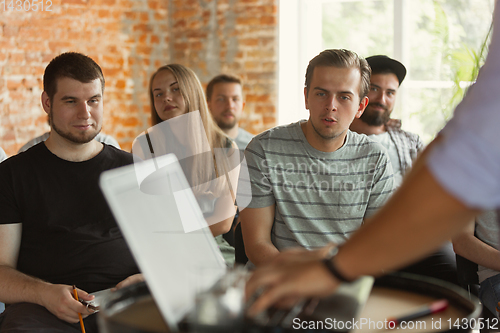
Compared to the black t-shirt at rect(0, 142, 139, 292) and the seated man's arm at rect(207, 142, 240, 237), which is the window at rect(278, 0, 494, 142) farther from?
the black t-shirt at rect(0, 142, 139, 292)

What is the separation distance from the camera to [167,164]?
1004 mm

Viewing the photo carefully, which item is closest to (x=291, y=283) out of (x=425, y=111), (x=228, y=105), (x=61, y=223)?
(x=61, y=223)

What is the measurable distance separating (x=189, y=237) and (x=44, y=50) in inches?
128

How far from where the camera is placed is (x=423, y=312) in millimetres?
788

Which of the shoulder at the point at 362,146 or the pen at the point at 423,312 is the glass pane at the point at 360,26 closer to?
the shoulder at the point at 362,146

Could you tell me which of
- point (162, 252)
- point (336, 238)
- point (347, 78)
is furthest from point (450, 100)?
point (162, 252)

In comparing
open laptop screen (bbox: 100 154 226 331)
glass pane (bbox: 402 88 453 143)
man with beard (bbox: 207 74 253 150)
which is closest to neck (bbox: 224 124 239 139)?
man with beard (bbox: 207 74 253 150)

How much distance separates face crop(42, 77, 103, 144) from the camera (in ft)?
5.84

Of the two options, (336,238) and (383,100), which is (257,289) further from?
(383,100)

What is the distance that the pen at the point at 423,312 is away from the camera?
77 centimetres

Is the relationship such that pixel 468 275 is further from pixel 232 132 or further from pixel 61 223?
pixel 232 132

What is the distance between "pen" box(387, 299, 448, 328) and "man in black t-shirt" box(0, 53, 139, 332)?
1029 mm

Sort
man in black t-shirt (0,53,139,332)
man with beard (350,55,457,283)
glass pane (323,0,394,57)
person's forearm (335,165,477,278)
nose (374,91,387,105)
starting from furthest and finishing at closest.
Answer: glass pane (323,0,394,57), nose (374,91,387,105), man with beard (350,55,457,283), man in black t-shirt (0,53,139,332), person's forearm (335,165,477,278)

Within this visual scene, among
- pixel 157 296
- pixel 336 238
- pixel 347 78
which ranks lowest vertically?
pixel 336 238
